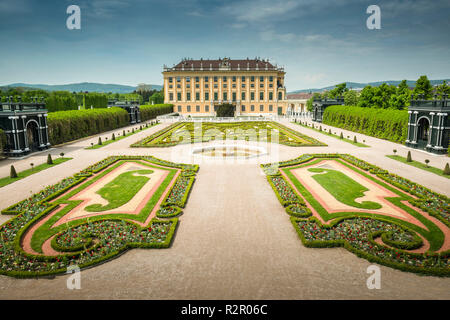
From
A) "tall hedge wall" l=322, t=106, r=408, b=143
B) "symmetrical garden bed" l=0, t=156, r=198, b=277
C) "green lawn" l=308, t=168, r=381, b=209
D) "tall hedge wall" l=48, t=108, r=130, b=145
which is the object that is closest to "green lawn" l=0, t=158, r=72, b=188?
"symmetrical garden bed" l=0, t=156, r=198, b=277

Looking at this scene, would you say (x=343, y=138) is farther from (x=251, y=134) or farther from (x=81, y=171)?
(x=81, y=171)

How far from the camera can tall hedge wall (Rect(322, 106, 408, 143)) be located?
1387 inches

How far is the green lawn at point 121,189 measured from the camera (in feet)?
52.3

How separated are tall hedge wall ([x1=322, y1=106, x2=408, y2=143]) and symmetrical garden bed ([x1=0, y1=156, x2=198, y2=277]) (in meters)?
26.7

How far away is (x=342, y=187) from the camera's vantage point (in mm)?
18812

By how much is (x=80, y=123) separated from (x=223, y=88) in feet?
169

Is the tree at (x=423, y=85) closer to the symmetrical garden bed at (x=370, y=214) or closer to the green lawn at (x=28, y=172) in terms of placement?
the symmetrical garden bed at (x=370, y=214)

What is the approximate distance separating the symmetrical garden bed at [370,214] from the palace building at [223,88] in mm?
65210

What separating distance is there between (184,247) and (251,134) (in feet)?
105

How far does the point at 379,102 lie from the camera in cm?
6144

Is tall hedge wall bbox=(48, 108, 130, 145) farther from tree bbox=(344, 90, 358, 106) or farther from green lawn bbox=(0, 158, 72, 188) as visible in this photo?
tree bbox=(344, 90, 358, 106)

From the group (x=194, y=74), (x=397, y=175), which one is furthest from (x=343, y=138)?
(x=194, y=74)

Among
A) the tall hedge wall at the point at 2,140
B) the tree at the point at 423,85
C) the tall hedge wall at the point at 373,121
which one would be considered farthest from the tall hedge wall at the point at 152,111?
the tree at the point at 423,85

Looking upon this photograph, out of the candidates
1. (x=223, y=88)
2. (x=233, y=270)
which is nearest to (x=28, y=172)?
(x=233, y=270)
